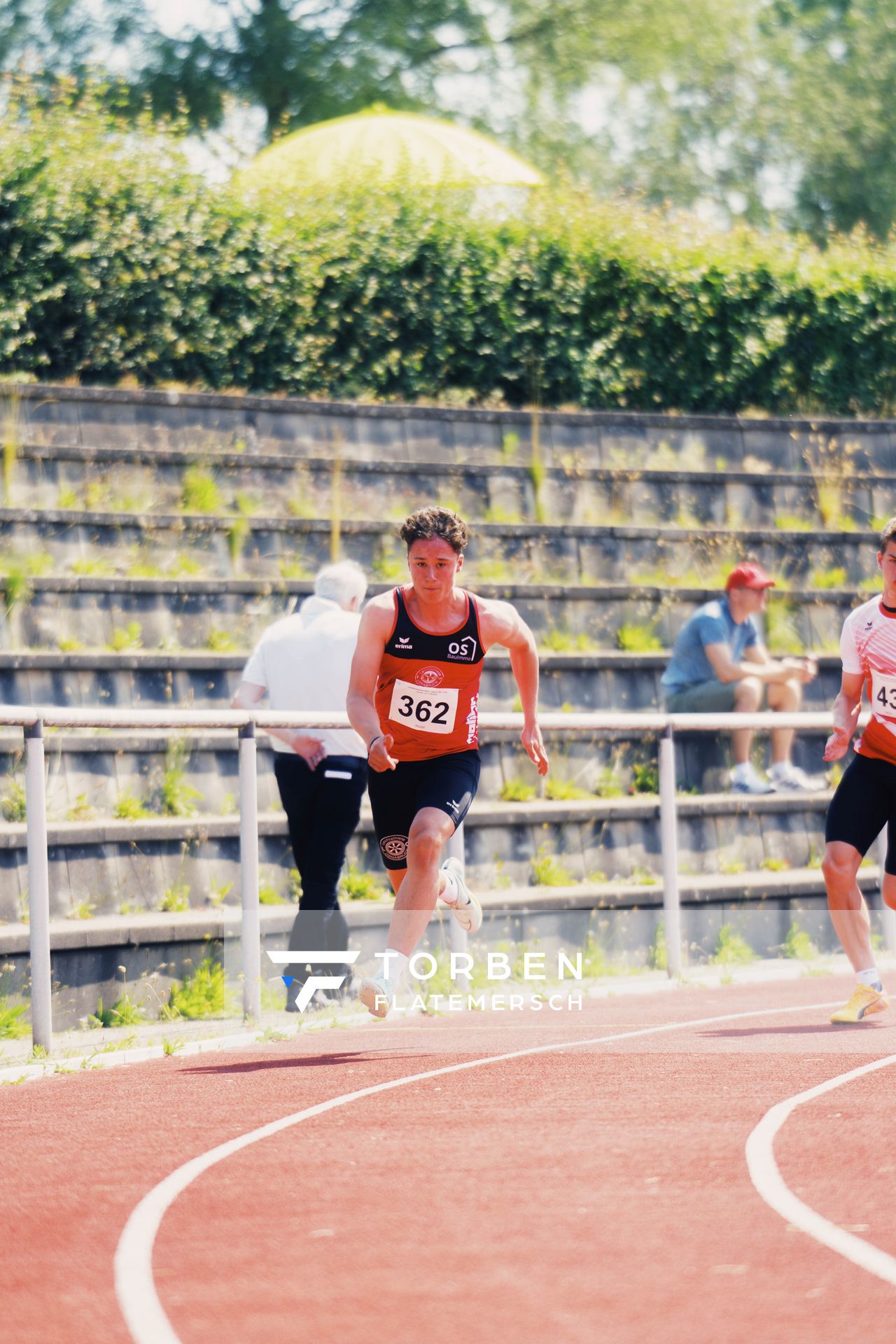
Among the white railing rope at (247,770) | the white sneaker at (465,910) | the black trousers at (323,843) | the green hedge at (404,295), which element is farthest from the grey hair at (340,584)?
the green hedge at (404,295)

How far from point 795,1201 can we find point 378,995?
3.11 meters

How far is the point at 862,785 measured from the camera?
29.1ft

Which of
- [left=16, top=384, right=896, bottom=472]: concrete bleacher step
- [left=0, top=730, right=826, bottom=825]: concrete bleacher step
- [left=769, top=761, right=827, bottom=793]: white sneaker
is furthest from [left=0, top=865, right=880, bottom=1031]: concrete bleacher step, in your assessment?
[left=16, top=384, right=896, bottom=472]: concrete bleacher step

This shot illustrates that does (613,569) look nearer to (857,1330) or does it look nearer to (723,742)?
(723,742)

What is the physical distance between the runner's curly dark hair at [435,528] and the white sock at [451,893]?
4.80 feet

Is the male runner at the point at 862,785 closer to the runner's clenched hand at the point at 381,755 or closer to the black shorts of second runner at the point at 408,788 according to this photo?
the black shorts of second runner at the point at 408,788

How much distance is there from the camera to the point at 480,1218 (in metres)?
4.81

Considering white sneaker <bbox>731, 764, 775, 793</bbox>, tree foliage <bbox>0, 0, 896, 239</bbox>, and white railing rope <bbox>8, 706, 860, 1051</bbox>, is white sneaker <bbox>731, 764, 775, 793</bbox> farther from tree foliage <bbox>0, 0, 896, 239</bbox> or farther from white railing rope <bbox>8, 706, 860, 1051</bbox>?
tree foliage <bbox>0, 0, 896, 239</bbox>

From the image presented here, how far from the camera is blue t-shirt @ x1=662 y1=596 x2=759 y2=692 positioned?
13.4 meters

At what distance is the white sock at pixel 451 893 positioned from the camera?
325 inches

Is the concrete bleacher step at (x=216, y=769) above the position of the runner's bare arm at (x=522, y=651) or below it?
below

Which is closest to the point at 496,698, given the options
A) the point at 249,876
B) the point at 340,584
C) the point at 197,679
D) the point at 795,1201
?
the point at 197,679

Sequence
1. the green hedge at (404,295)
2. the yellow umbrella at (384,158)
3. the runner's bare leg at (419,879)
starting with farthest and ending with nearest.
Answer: the yellow umbrella at (384,158), the green hedge at (404,295), the runner's bare leg at (419,879)

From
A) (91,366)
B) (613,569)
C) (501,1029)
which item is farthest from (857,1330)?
(91,366)
